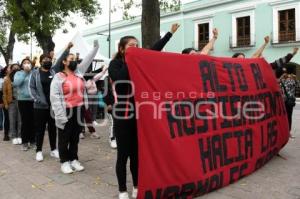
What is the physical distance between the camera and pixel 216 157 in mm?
5008

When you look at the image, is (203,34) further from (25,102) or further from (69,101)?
(69,101)

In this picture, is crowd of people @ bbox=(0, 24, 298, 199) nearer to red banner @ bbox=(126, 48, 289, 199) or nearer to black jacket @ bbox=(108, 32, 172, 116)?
black jacket @ bbox=(108, 32, 172, 116)

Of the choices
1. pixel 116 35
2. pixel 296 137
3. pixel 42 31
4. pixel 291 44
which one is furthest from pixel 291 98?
pixel 116 35

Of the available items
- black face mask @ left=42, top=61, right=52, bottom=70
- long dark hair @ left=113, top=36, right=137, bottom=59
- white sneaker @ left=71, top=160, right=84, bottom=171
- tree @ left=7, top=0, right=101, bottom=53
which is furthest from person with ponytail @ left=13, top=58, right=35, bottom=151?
tree @ left=7, top=0, right=101, bottom=53

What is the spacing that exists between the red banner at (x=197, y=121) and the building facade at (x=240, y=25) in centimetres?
2141

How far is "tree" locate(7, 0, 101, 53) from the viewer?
1570 centimetres

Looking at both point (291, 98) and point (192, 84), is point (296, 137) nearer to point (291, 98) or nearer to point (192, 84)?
point (291, 98)

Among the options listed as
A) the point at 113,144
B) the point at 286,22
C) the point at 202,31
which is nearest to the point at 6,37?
the point at 202,31

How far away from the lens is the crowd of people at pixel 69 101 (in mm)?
4426

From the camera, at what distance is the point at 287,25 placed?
1049 inches

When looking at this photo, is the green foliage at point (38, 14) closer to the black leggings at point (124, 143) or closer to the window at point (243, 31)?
the black leggings at point (124, 143)

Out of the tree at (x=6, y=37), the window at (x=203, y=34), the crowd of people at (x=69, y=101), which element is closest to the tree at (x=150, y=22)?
the crowd of people at (x=69, y=101)

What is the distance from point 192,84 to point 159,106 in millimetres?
702

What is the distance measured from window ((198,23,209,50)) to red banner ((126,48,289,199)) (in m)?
25.7
